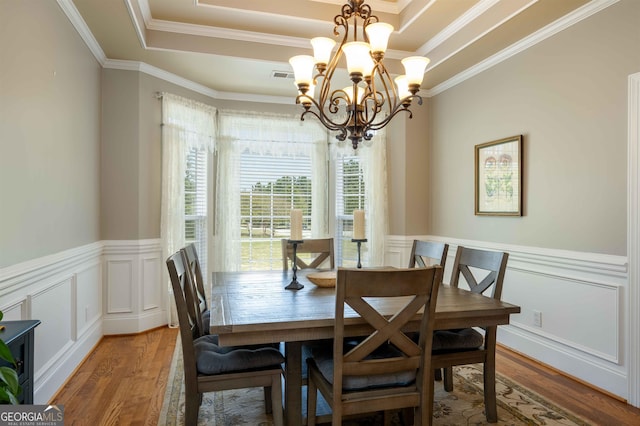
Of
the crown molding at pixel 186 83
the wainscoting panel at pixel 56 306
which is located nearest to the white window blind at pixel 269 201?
the crown molding at pixel 186 83

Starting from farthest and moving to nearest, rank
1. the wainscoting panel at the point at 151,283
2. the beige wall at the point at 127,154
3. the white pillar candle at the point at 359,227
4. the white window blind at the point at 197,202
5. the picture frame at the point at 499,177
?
the white window blind at the point at 197,202 → the wainscoting panel at the point at 151,283 → the beige wall at the point at 127,154 → the picture frame at the point at 499,177 → the white pillar candle at the point at 359,227

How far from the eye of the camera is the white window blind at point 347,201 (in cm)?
485

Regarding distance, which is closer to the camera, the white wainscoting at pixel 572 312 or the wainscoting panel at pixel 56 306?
the wainscoting panel at pixel 56 306

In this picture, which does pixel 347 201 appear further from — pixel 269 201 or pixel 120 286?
pixel 120 286

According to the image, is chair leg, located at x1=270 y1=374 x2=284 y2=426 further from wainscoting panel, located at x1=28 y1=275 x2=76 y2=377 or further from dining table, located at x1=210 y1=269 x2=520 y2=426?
wainscoting panel, located at x1=28 y1=275 x2=76 y2=377

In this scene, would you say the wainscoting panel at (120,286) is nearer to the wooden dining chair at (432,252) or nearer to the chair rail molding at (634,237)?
the wooden dining chair at (432,252)

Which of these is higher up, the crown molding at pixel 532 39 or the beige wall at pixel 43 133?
the crown molding at pixel 532 39

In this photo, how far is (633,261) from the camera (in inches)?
96.6

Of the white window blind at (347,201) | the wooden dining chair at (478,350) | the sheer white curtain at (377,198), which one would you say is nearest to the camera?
the wooden dining chair at (478,350)

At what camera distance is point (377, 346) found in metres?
1.71

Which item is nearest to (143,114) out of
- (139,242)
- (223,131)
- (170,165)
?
(170,165)

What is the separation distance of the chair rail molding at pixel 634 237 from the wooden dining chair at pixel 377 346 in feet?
5.15

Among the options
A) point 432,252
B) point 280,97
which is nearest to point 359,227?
point 432,252

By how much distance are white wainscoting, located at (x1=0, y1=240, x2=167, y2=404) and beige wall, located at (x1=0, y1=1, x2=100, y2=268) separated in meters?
0.13
